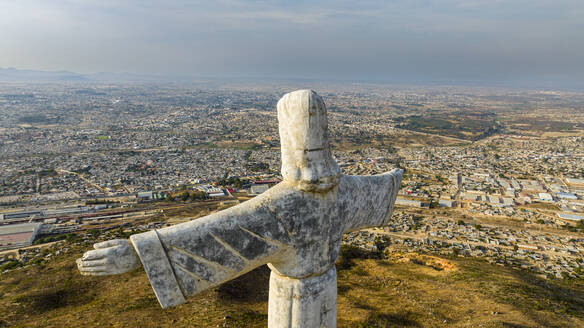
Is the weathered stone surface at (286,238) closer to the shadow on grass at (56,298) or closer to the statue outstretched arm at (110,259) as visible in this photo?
the statue outstretched arm at (110,259)

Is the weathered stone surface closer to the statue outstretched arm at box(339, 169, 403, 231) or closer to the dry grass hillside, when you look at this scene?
the statue outstretched arm at box(339, 169, 403, 231)

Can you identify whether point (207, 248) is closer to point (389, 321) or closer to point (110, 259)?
point (110, 259)

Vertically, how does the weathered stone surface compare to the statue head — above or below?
below

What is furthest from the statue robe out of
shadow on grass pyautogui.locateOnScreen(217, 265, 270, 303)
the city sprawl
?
the city sprawl

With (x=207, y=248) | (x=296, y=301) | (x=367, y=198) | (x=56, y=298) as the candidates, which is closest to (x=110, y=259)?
(x=207, y=248)

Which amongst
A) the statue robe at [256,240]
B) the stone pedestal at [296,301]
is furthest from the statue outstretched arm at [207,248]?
the stone pedestal at [296,301]
